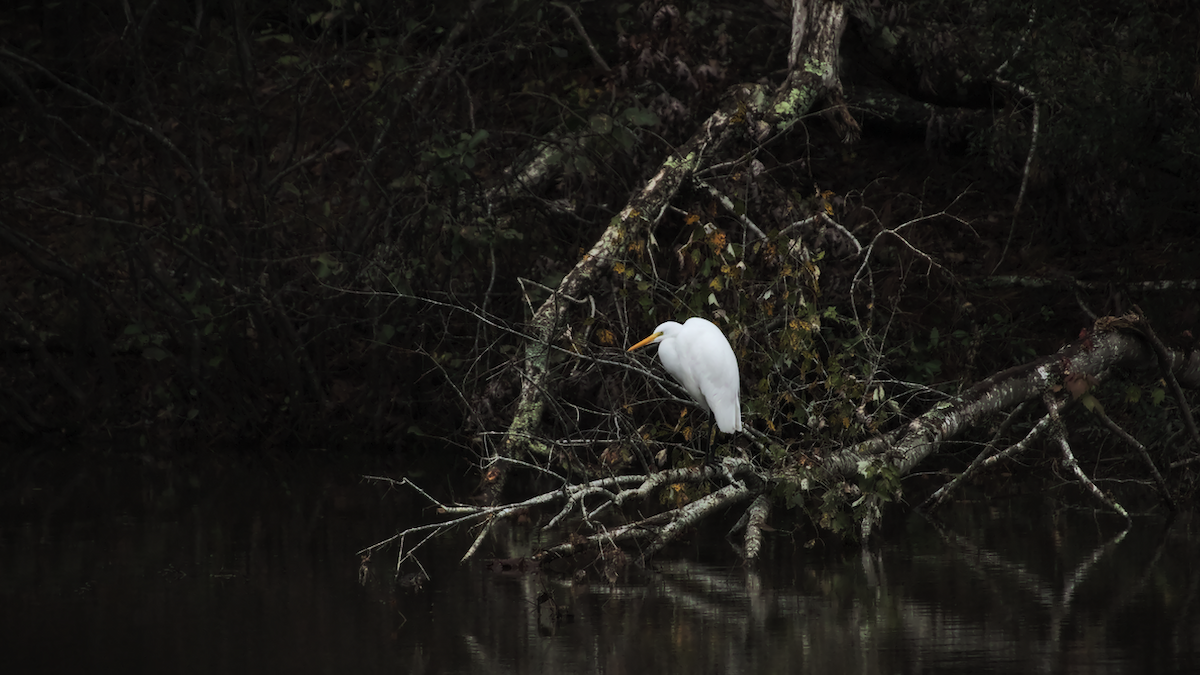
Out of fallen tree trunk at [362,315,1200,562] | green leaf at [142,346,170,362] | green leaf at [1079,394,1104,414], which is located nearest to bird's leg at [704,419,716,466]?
fallen tree trunk at [362,315,1200,562]

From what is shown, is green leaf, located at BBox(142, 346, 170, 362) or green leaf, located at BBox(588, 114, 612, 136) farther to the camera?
green leaf, located at BBox(142, 346, 170, 362)

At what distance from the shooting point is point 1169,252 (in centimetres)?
1095

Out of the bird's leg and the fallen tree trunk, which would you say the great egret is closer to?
the bird's leg

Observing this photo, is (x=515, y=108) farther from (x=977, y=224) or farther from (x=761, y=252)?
(x=761, y=252)

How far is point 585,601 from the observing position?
262 inches

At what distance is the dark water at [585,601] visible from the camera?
5.62m

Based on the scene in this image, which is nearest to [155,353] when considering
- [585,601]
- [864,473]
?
[585,601]

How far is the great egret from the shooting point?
24.2 ft

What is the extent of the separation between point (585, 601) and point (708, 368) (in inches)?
52.7

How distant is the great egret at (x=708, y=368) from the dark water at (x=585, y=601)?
0.75 meters

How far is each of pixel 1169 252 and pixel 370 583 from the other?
655 cm

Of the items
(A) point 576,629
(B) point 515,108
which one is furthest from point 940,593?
(B) point 515,108

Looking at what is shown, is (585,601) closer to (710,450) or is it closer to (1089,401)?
(710,450)

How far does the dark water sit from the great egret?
745mm
